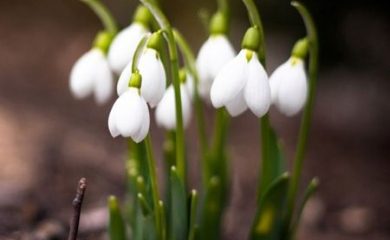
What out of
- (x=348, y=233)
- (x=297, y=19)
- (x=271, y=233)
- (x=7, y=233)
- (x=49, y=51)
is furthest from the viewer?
(x=49, y=51)

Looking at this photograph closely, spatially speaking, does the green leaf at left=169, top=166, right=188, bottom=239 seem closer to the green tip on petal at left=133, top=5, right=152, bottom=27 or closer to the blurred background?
the green tip on petal at left=133, top=5, right=152, bottom=27

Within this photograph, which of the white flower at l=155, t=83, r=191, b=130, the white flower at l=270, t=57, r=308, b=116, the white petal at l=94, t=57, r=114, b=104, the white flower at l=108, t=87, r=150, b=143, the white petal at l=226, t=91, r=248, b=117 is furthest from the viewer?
the white petal at l=94, t=57, r=114, b=104

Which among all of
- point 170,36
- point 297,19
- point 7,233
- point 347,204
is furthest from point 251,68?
point 297,19

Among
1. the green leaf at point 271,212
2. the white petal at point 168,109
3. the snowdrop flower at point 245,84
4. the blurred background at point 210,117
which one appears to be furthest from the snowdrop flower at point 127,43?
the blurred background at point 210,117

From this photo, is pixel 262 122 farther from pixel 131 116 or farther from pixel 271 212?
pixel 131 116

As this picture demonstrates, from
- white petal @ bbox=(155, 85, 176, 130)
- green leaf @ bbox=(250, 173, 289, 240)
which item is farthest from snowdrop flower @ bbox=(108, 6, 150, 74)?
green leaf @ bbox=(250, 173, 289, 240)

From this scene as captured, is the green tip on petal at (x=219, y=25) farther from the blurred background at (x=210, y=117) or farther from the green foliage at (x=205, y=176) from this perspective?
the blurred background at (x=210, y=117)

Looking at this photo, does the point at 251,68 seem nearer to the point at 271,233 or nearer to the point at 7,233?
the point at 271,233
